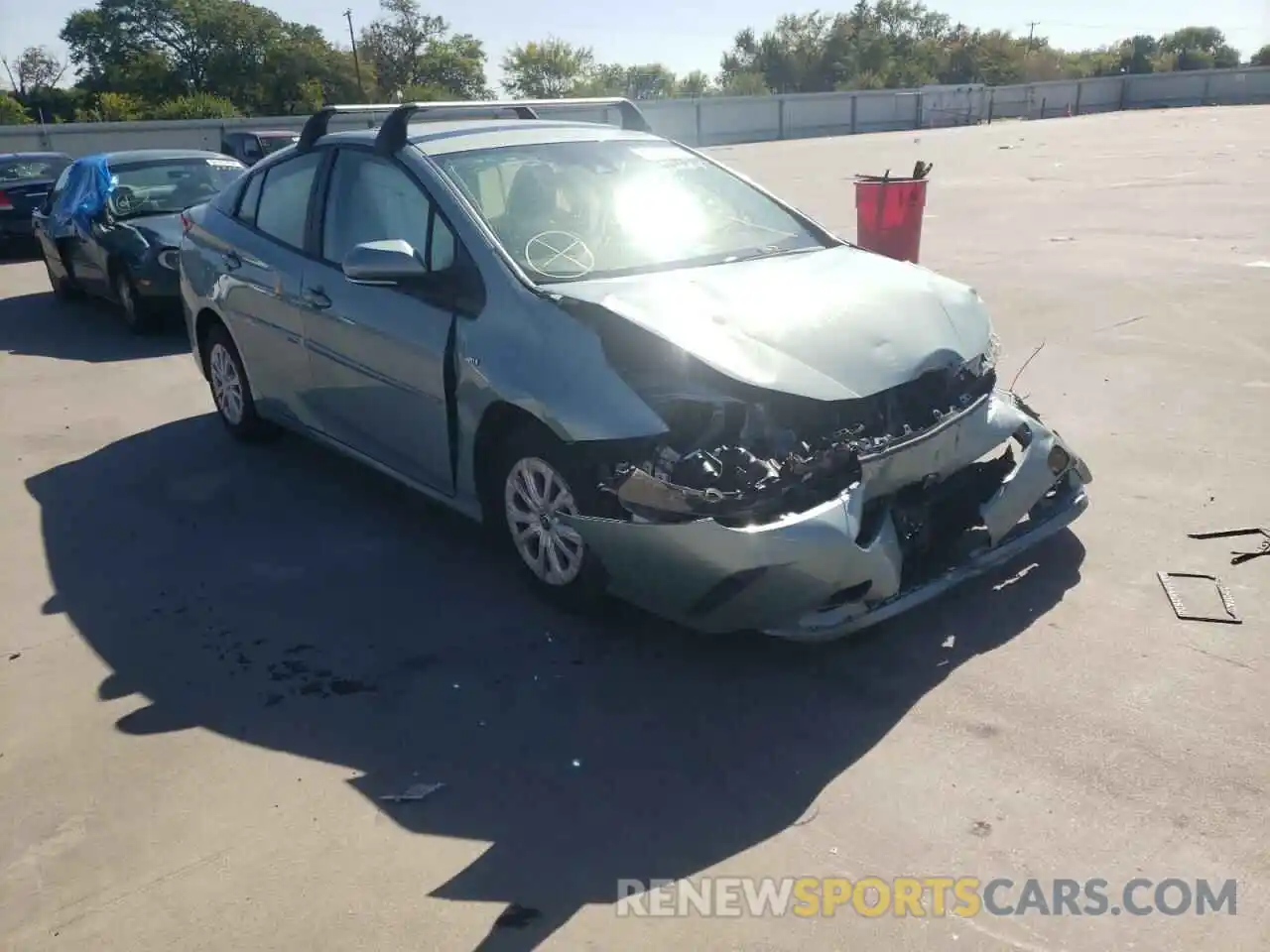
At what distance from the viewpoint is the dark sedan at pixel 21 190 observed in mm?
16031

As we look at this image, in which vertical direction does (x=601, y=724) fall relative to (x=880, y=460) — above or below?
below

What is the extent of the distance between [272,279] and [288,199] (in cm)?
43

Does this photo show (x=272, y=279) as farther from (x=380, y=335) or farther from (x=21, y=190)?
(x=21, y=190)

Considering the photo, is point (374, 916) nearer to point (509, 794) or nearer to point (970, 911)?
point (509, 794)

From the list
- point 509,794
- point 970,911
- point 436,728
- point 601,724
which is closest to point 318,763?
point 436,728

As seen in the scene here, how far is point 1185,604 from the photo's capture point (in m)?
4.16

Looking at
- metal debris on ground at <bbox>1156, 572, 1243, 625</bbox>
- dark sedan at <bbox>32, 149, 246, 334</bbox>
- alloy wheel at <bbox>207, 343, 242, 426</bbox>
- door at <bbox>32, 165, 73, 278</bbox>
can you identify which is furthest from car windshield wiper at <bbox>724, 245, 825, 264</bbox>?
door at <bbox>32, 165, 73, 278</bbox>

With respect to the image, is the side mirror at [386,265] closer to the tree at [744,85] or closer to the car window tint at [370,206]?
the car window tint at [370,206]

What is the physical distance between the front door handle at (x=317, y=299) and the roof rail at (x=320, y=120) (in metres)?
0.86

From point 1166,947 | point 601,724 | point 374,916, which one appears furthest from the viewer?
point 601,724

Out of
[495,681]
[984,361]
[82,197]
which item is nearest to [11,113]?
[82,197]

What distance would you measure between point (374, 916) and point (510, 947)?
1.24 feet

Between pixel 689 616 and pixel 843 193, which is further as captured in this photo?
pixel 843 193

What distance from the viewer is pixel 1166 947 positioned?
256 cm
